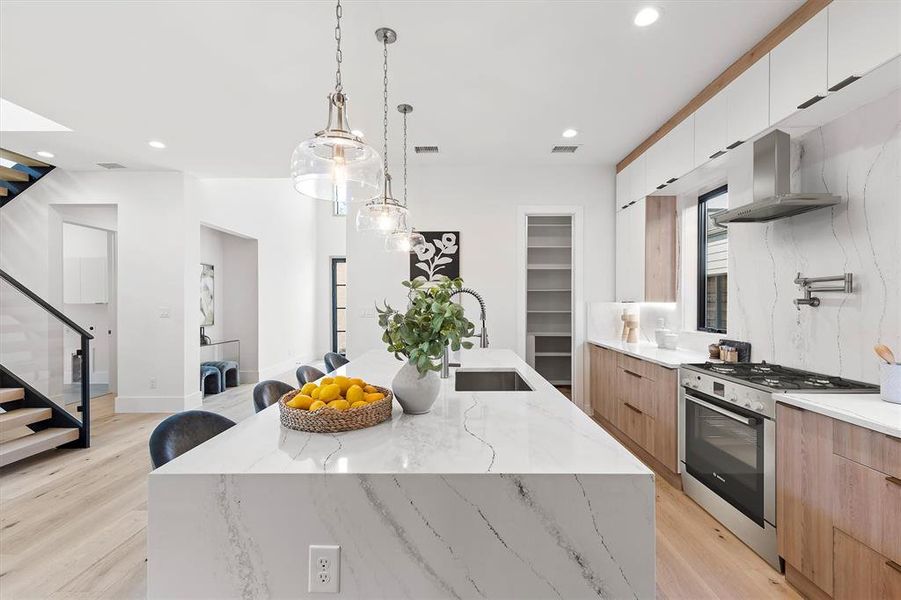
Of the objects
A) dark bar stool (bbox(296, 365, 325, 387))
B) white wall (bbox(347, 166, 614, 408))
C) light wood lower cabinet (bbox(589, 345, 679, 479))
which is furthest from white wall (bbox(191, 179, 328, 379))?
light wood lower cabinet (bbox(589, 345, 679, 479))

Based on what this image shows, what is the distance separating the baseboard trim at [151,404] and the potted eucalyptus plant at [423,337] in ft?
15.3

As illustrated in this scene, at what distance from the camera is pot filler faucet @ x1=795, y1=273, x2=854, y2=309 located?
7.03ft

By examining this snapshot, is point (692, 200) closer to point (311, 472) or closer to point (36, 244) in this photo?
point (311, 472)

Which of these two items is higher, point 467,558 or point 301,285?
point 301,285

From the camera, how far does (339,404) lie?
4.28 feet

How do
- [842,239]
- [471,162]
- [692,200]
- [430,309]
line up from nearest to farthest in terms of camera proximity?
[430,309] → [842,239] → [692,200] → [471,162]

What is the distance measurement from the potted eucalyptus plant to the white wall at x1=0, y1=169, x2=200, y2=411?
15.0 feet

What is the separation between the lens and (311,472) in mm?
956

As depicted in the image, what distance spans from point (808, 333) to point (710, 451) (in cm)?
88

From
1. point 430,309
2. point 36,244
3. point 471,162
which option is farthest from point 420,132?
point 36,244

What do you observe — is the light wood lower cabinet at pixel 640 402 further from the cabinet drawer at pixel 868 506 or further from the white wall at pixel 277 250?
the white wall at pixel 277 250

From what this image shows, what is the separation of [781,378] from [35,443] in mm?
5333

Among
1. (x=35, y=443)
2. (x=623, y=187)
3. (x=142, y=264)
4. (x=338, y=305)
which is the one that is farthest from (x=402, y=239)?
(x=338, y=305)

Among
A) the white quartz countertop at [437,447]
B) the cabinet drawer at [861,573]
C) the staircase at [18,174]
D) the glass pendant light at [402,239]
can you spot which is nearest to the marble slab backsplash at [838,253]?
the cabinet drawer at [861,573]
